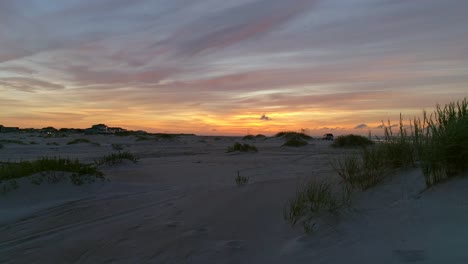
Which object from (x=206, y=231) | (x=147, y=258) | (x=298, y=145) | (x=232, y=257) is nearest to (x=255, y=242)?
(x=232, y=257)

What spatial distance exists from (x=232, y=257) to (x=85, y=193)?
448cm

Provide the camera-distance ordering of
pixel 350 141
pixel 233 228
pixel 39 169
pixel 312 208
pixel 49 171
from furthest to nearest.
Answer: pixel 350 141 → pixel 39 169 → pixel 49 171 → pixel 233 228 → pixel 312 208

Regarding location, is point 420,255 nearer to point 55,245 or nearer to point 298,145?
point 55,245

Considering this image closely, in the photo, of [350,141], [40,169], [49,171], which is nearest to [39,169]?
[40,169]

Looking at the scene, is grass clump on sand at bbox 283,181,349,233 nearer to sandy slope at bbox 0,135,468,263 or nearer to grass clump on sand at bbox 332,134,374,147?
sandy slope at bbox 0,135,468,263

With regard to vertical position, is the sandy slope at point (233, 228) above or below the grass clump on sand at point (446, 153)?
below

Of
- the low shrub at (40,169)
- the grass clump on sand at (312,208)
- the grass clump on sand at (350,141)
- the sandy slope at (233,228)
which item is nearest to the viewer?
the sandy slope at (233,228)

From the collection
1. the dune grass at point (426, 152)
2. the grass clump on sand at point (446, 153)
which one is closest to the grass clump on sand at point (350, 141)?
the dune grass at point (426, 152)

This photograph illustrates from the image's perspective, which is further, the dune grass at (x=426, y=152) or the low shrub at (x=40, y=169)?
Answer: the low shrub at (x=40, y=169)

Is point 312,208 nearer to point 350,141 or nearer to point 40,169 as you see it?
point 40,169

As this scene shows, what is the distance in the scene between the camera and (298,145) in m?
18.4

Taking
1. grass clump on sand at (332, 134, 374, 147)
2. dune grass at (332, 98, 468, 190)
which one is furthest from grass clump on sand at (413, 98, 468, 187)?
grass clump on sand at (332, 134, 374, 147)

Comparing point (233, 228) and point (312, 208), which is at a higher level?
point (312, 208)

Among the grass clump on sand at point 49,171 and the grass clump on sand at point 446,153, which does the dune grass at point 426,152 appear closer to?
the grass clump on sand at point 446,153
